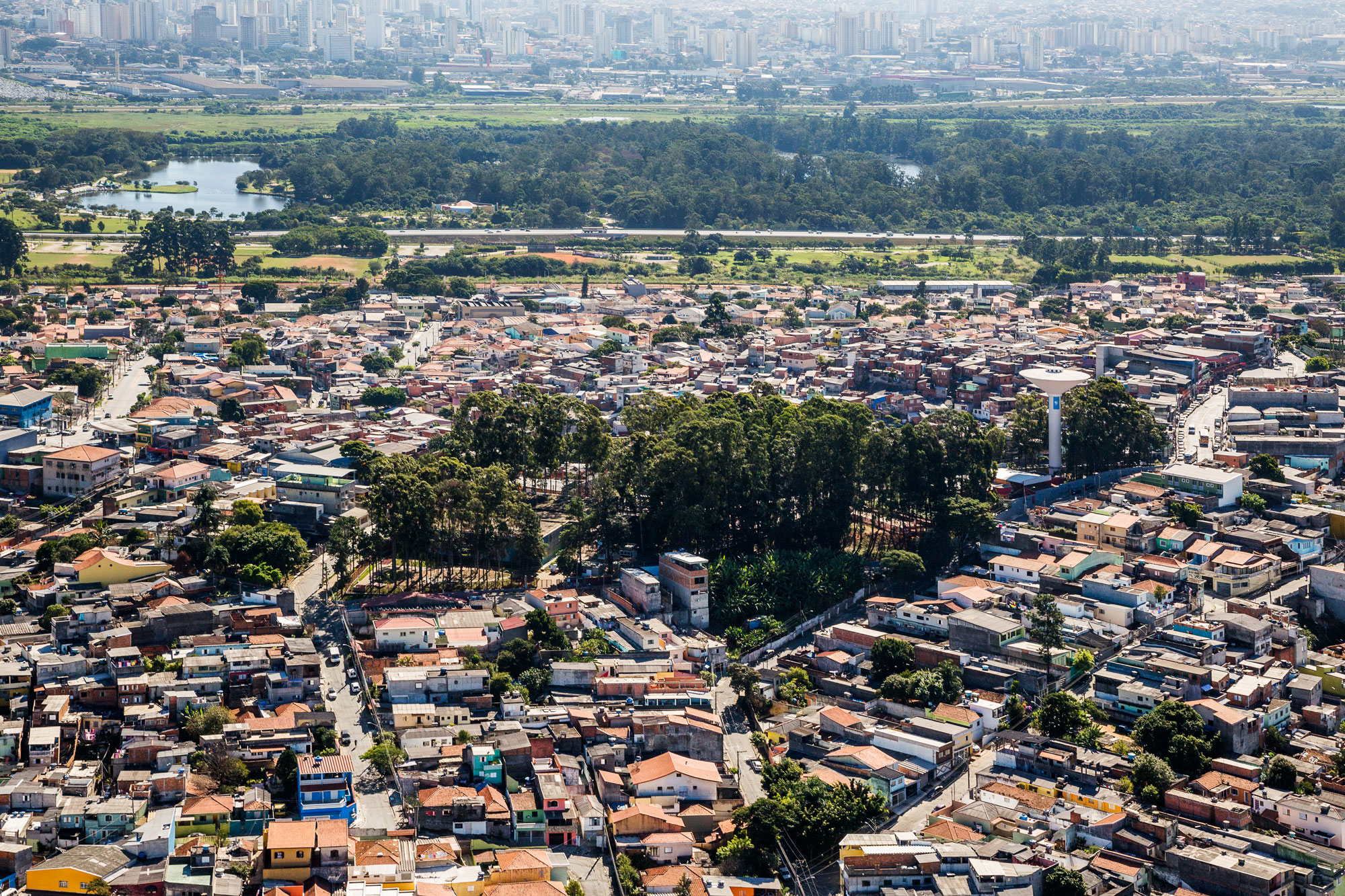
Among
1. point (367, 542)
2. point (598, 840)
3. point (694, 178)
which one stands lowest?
point (598, 840)

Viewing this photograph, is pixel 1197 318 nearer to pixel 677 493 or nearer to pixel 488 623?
pixel 677 493

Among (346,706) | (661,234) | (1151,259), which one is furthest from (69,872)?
(661,234)

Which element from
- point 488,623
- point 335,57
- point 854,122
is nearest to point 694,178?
point 854,122

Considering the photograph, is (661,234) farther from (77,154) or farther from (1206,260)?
(77,154)

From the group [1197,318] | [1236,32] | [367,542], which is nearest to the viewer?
[367,542]

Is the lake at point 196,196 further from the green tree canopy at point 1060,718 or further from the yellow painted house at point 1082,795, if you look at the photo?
the yellow painted house at point 1082,795

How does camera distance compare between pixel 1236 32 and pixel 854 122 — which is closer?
pixel 854 122

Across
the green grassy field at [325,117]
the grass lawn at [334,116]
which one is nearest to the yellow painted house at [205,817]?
the green grassy field at [325,117]

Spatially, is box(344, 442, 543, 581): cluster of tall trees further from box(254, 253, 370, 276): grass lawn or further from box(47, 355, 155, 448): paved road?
box(254, 253, 370, 276): grass lawn

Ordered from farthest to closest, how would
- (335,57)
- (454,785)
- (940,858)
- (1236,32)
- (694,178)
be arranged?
(1236,32) < (335,57) < (694,178) < (454,785) < (940,858)
